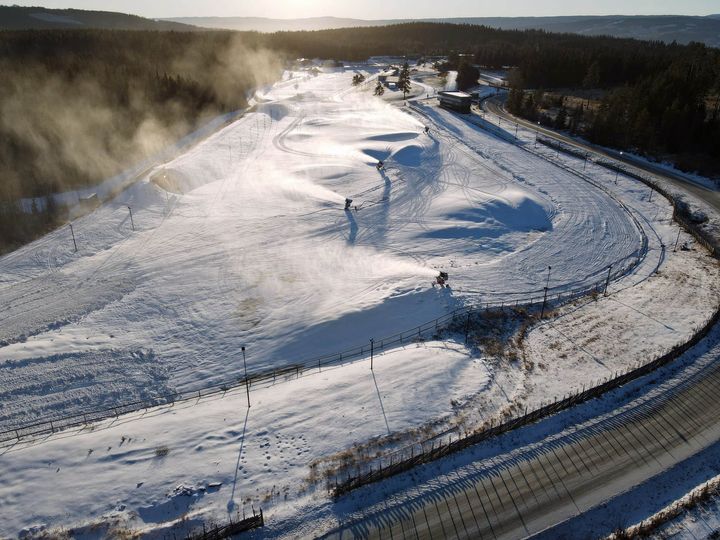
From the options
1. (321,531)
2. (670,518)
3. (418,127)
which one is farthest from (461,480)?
Result: (418,127)

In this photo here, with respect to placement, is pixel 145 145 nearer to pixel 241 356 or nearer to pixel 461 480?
pixel 241 356

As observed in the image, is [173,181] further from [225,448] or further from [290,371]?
[225,448]

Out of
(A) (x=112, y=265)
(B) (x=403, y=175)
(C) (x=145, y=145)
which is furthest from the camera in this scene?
(C) (x=145, y=145)

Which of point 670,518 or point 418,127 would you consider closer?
point 670,518

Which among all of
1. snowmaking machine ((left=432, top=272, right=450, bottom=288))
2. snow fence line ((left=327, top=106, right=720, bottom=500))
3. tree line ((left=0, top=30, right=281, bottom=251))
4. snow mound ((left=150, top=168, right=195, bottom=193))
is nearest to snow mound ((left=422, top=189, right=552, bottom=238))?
snowmaking machine ((left=432, top=272, right=450, bottom=288))

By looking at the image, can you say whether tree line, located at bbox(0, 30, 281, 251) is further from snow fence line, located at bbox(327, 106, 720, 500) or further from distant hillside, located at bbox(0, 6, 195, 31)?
distant hillside, located at bbox(0, 6, 195, 31)

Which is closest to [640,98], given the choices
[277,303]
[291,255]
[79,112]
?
[291,255]

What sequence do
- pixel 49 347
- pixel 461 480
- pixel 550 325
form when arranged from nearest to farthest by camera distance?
pixel 461 480
pixel 49 347
pixel 550 325
